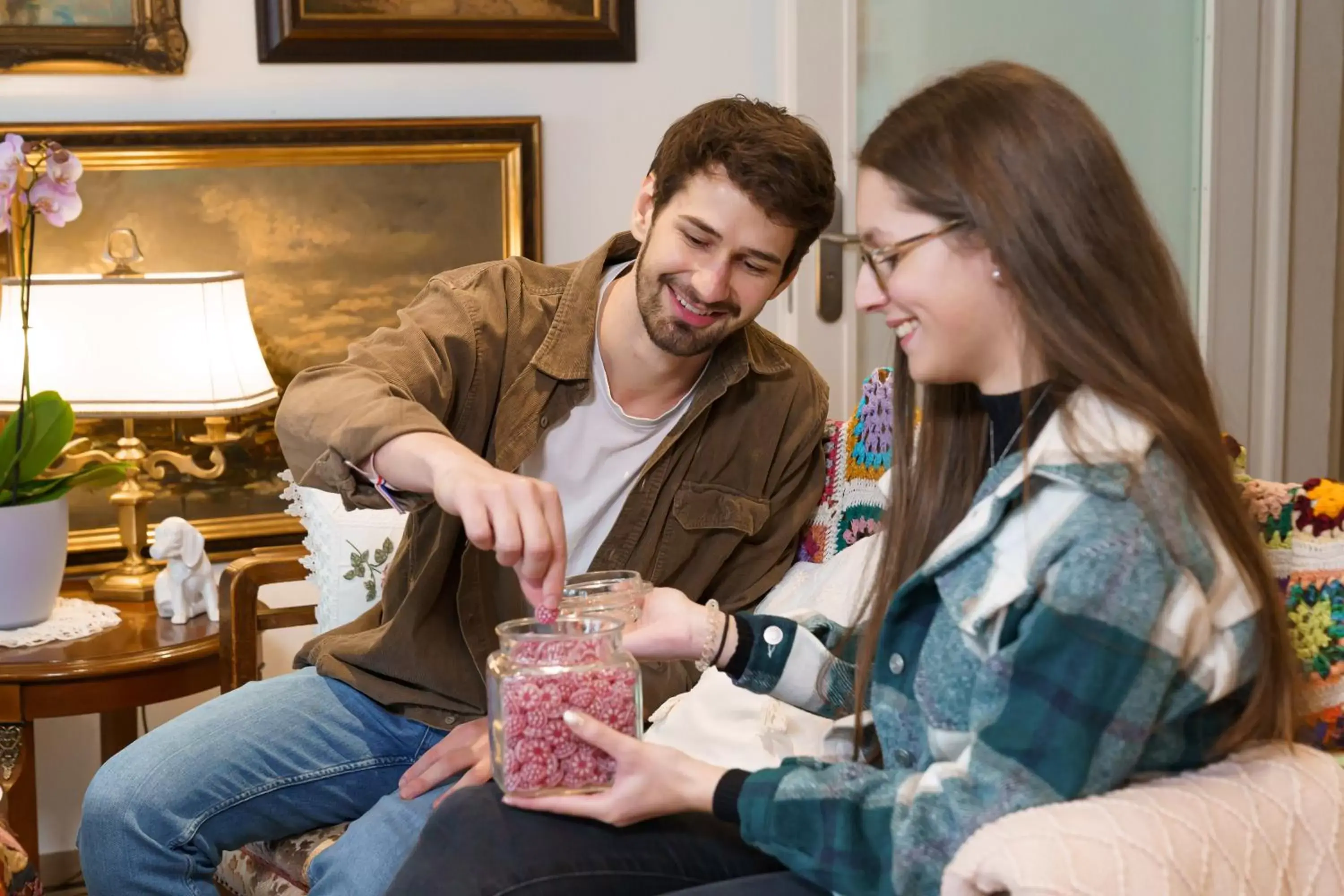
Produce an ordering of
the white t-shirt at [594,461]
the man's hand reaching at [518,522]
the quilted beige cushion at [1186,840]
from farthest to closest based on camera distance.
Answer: the white t-shirt at [594,461] < the man's hand reaching at [518,522] < the quilted beige cushion at [1186,840]

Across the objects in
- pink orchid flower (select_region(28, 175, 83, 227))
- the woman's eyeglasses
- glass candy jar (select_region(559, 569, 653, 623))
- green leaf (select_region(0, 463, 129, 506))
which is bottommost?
glass candy jar (select_region(559, 569, 653, 623))

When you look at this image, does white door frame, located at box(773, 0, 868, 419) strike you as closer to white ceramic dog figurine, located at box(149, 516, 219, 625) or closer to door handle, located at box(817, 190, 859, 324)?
door handle, located at box(817, 190, 859, 324)

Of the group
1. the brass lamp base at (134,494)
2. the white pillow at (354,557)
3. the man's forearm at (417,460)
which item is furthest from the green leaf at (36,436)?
the man's forearm at (417,460)

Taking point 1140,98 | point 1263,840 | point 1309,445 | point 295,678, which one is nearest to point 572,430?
point 295,678

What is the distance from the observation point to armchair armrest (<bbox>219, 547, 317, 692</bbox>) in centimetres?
232

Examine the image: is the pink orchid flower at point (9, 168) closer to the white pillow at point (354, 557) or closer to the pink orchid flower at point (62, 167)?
the pink orchid flower at point (62, 167)

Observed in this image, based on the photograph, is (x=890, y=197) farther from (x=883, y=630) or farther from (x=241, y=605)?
(x=241, y=605)

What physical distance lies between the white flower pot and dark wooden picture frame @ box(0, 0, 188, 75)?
80 cm

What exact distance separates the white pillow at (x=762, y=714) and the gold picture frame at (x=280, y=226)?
1.29 m

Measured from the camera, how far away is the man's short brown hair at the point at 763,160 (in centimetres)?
184

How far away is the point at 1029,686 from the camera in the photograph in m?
1.10

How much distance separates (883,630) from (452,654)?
791 mm

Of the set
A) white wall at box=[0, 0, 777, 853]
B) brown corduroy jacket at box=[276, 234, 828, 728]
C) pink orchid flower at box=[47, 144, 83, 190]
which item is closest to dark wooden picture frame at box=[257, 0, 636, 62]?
white wall at box=[0, 0, 777, 853]

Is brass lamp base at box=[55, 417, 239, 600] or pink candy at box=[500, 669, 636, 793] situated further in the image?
brass lamp base at box=[55, 417, 239, 600]
